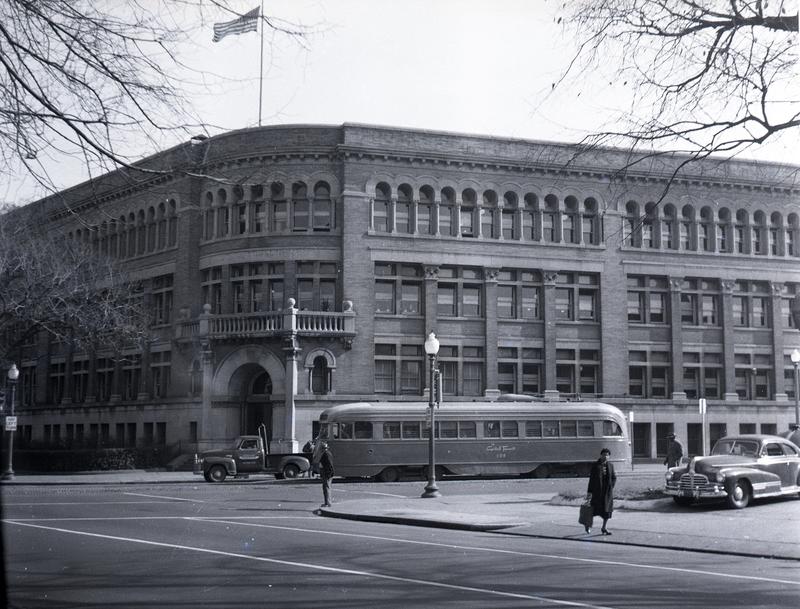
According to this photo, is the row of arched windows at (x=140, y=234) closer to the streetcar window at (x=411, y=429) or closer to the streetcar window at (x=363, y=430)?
the streetcar window at (x=363, y=430)

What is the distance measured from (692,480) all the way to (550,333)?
82.6 ft

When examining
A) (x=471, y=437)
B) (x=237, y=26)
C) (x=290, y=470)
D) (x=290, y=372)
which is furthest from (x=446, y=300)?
(x=237, y=26)

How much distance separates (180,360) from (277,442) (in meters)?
7.45

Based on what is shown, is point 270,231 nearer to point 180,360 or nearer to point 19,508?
point 180,360

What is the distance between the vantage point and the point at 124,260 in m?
55.2

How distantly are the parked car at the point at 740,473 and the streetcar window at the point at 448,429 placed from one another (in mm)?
14229

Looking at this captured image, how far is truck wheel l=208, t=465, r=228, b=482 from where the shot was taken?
38.6 metres

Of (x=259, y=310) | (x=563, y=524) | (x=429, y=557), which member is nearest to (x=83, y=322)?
(x=259, y=310)

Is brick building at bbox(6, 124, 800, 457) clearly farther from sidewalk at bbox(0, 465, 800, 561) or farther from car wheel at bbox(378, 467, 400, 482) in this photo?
sidewalk at bbox(0, 465, 800, 561)

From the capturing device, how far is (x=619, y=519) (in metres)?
22.8

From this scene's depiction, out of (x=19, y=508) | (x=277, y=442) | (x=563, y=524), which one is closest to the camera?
(x=563, y=524)

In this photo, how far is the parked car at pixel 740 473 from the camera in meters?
24.1

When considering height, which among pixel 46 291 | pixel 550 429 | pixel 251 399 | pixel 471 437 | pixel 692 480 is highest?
pixel 46 291

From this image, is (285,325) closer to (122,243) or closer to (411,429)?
(411,429)
